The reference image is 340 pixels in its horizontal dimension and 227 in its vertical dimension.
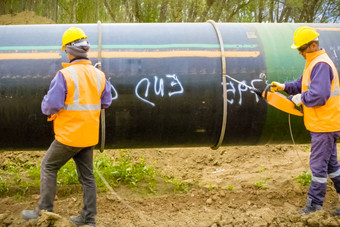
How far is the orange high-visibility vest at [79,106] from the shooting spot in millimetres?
3662

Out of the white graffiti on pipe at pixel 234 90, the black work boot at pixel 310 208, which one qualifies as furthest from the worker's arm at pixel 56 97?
the black work boot at pixel 310 208

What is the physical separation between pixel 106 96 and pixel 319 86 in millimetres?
2130

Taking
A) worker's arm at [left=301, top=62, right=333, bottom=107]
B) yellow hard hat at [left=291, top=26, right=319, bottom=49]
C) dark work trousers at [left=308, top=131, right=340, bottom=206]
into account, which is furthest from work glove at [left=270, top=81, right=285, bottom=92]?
dark work trousers at [left=308, top=131, right=340, bottom=206]

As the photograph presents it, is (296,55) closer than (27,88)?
No

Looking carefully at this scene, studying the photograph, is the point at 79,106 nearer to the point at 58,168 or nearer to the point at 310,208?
the point at 58,168

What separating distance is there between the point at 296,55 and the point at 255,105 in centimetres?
78

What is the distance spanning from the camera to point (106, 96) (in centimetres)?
397

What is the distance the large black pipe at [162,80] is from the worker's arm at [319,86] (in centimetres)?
56

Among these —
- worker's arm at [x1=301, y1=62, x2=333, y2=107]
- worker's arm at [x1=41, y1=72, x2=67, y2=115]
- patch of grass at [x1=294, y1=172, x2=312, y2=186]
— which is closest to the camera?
worker's arm at [x1=41, y1=72, x2=67, y2=115]

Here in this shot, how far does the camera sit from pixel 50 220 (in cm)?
389

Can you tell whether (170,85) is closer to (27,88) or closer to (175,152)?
(27,88)

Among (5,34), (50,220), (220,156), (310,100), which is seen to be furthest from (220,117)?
(220,156)

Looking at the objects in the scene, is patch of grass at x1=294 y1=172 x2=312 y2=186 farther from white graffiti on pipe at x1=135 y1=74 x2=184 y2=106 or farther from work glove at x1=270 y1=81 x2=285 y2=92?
white graffiti on pipe at x1=135 y1=74 x2=184 y2=106

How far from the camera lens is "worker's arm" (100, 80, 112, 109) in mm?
3951
